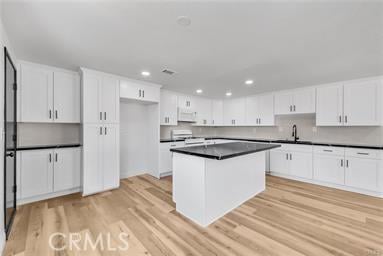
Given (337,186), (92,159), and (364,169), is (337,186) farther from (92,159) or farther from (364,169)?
(92,159)

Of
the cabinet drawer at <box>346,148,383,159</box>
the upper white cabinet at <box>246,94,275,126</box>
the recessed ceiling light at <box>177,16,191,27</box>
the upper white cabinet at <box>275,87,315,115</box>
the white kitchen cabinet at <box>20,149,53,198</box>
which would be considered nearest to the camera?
the recessed ceiling light at <box>177,16,191,27</box>

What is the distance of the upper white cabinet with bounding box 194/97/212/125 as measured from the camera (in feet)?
17.9

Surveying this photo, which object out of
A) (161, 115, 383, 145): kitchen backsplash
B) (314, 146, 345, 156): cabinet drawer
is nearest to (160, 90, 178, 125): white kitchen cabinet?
(161, 115, 383, 145): kitchen backsplash

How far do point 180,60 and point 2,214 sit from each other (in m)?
2.81

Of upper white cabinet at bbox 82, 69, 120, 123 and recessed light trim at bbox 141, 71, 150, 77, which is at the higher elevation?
recessed light trim at bbox 141, 71, 150, 77

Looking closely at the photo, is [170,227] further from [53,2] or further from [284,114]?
[284,114]

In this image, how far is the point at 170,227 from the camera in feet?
6.83

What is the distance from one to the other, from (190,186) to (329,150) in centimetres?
323

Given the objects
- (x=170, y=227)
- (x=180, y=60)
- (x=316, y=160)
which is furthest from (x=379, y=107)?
(x=170, y=227)

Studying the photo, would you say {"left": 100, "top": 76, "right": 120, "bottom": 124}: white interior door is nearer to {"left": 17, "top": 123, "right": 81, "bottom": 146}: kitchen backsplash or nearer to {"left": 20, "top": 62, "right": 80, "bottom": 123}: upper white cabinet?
{"left": 20, "top": 62, "right": 80, "bottom": 123}: upper white cabinet

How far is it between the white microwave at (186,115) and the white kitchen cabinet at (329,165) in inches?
126

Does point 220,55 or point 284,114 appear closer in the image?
point 220,55

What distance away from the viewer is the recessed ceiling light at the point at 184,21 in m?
1.60

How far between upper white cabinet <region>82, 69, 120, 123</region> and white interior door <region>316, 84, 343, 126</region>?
14.8ft
